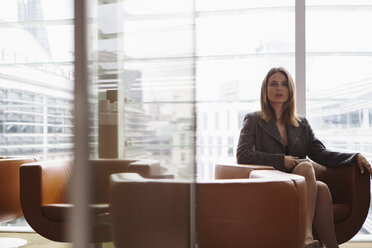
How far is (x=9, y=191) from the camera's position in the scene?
104 inches

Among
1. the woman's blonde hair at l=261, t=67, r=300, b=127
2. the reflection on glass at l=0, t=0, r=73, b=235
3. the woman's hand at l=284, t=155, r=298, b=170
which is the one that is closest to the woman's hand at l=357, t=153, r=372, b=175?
the woman's hand at l=284, t=155, r=298, b=170

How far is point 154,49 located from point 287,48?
9.39 feet

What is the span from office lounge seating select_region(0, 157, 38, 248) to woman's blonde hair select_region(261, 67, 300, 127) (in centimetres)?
190

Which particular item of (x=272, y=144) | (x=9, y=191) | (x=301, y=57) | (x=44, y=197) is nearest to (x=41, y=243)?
(x=9, y=191)

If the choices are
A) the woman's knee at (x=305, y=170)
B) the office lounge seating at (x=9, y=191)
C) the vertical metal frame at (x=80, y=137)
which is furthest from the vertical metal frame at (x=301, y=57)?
the vertical metal frame at (x=80, y=137)

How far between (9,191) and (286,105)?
218 centimetres

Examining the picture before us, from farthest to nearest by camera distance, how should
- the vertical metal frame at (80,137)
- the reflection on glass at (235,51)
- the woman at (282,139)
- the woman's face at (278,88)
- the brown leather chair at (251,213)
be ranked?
the reflection on glass at (235,51), the woman's face at (278,88), the woman at (282,139), the brown leather chair at (251,213), the vertical metal frame at (80,137)

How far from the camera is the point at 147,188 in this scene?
815 mm

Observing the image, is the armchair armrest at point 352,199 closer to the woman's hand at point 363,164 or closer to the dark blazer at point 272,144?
the woman's hand at point 363,164

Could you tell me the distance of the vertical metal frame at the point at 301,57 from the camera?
328 cm

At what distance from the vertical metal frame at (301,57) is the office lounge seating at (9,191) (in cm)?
241

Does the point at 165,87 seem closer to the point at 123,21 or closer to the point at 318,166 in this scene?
the point at 123,21

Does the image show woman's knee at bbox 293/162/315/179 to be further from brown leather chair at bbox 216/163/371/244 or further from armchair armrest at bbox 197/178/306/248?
armchair armrest at bbox 197/178/306/248

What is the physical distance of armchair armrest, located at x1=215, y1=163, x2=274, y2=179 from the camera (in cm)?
219
